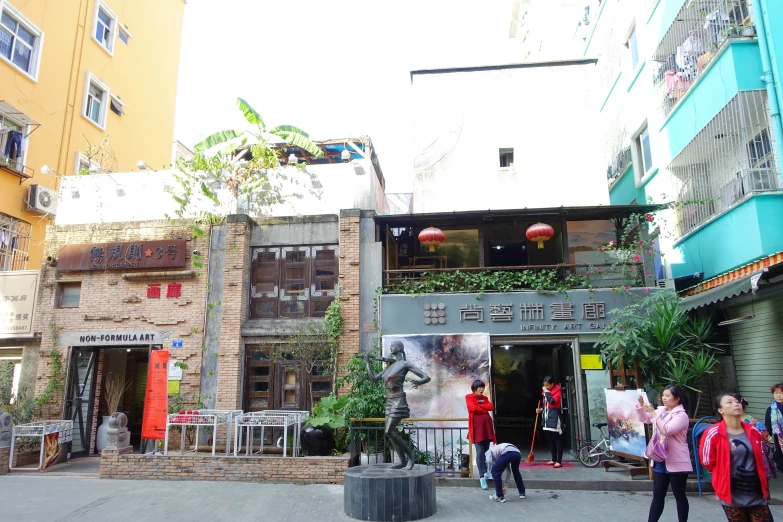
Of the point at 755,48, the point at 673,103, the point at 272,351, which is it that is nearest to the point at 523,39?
the point at 673,103

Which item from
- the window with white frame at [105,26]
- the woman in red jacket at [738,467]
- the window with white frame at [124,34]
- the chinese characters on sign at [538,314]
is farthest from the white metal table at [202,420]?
the window with white frame at [124,34]

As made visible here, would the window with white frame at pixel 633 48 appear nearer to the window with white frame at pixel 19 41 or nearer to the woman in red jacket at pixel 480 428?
the woman in red jacket at pixel 480 428

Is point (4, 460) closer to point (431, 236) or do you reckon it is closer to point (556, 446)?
point (431, 236)

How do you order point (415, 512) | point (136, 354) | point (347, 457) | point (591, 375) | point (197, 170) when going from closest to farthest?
point (415, 512) → point (347, 457) → point (591, 375) → point (197, 170) → point (136, 354)

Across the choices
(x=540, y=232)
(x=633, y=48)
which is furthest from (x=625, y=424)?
(x=633, y=48)

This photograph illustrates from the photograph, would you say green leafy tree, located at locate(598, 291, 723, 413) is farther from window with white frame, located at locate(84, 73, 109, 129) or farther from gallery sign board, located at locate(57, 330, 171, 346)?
window with white frame, located at locate(84, 73, 109, 129)

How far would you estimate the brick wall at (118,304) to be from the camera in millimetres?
12977

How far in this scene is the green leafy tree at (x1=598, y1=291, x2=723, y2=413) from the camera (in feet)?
31.8

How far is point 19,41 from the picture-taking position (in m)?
16.8

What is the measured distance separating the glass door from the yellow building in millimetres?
4885

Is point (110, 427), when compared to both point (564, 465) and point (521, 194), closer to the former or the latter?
point (564, 465)

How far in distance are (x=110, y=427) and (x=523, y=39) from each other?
26115 millimetres

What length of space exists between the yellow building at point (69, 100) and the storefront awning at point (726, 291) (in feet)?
46.6

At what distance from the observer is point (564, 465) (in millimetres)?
11047
